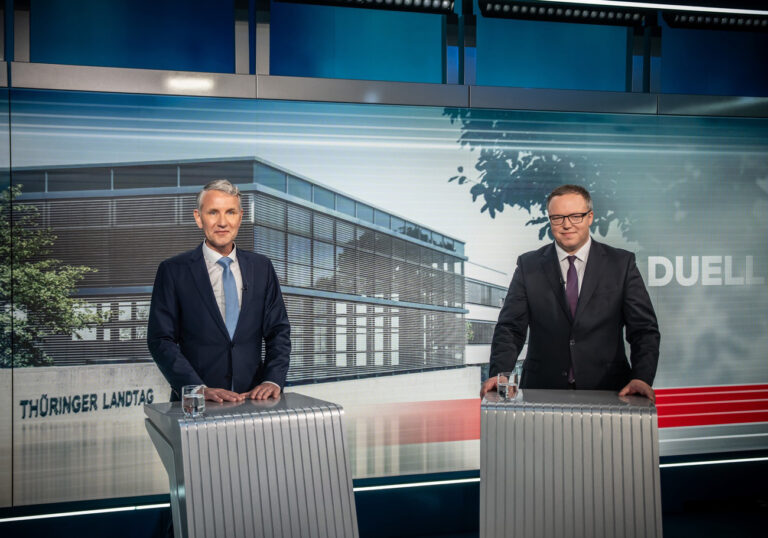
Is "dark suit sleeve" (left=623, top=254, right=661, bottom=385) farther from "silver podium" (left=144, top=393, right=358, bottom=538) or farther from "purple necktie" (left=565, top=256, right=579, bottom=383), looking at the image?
"silver podium" (left=144, top=393, right=358, bottom=538)

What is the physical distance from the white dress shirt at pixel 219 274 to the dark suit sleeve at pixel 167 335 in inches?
6.4

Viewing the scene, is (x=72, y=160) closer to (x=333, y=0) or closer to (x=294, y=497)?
(x=333, y=0)

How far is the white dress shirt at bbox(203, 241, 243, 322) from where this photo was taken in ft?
9.16

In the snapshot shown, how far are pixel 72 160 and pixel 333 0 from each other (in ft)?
5.62

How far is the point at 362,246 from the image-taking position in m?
3.95

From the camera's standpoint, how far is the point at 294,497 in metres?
2.07

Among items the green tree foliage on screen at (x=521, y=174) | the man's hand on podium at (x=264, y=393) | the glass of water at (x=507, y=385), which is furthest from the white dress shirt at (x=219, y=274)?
the green tree foliage on screen at (x=521, y=174)

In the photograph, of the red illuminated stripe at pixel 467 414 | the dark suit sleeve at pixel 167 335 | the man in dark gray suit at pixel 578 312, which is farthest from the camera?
the red illuminated stripe at pixel 467 414

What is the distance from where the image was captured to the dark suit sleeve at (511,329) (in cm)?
287

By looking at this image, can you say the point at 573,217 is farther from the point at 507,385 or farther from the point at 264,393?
the point at 264,393

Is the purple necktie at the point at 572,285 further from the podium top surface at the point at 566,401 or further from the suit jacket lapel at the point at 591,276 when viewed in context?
the podium top surface at the point at 566,401

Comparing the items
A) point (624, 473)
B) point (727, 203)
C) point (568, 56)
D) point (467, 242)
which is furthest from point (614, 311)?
point (568, 56)

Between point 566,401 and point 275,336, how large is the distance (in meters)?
1.22

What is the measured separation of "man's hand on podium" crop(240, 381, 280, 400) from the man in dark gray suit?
3.17 ft
